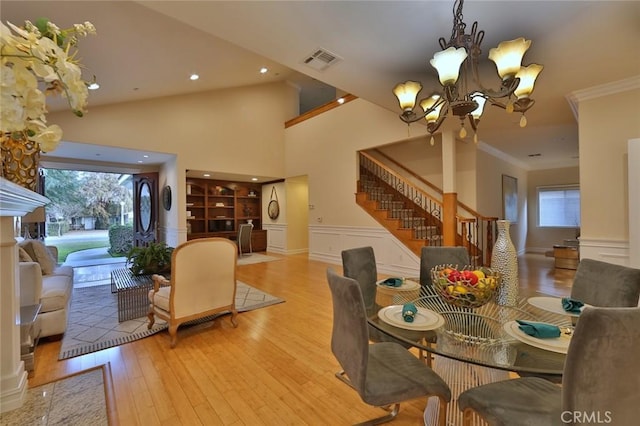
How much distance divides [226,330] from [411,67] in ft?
11.1

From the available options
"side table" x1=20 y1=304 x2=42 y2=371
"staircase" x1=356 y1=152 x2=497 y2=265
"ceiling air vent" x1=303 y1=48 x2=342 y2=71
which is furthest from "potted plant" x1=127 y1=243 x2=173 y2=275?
"staircase" x1=356 y1=152 x2=497 y2=265

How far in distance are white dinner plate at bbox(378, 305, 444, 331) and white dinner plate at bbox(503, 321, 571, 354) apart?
1.02ft

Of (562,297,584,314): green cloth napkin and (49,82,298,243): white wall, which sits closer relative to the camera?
(562,297,584,314): green cloth napkin

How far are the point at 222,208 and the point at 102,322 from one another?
573 cm

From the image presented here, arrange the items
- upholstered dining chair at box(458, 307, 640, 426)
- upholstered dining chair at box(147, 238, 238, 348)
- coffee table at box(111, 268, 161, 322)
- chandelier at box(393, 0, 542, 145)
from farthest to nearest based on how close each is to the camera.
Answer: coffee table at box(111, 268, 161, 322) → upholstered dining chair at box(147, 238, 238, 348) → chandelier at box(393, 0, 542, 145) → upholstered dining chair at box(458, 307, 640, 426)

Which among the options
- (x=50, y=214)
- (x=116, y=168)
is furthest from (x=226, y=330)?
(x=50, y=214)

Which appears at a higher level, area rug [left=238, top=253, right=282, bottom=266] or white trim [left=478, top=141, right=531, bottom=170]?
white trim [left=478, top=141, right=531, bottom=170]

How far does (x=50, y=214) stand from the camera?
795cm

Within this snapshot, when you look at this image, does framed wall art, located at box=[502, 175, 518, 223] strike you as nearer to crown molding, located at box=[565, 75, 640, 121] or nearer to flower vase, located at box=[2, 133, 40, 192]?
crown molding, located at box=[565, 75, 640, 121]

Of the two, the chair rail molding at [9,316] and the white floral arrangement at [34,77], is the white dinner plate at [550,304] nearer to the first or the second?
the white floral arrangement at [34,77]

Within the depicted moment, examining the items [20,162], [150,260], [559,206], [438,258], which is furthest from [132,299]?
[559,206]

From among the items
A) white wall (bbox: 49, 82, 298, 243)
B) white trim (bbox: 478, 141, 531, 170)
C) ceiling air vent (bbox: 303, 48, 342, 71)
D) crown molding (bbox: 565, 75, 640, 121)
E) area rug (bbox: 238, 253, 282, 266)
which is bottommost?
area rug (bbox: 238, 253, 282, 266)

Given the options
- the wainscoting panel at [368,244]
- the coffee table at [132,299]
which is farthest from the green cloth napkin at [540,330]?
the wainscoting panel at [368,244]

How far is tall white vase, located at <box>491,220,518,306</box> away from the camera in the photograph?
5.37ft
